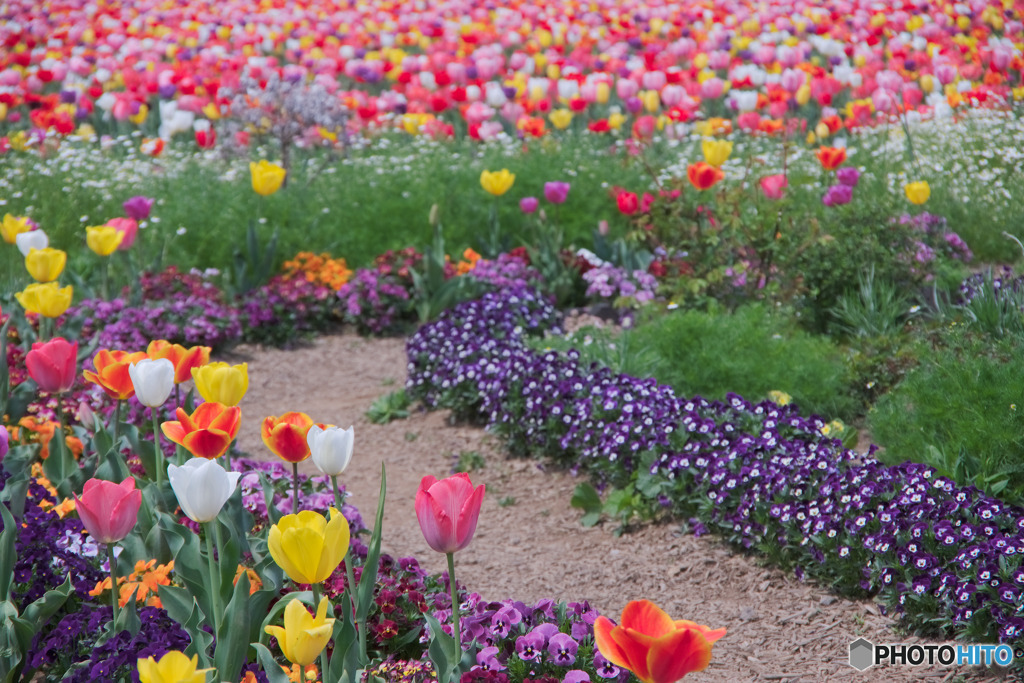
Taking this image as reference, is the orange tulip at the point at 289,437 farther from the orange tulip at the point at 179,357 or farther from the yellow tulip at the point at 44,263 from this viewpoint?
the yellow tulip at the point at 44,263

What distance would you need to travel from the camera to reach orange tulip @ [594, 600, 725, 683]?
1.44 m

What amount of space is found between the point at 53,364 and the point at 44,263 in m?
1.01

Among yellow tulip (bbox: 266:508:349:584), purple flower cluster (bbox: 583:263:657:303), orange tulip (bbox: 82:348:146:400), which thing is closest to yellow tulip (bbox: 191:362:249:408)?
orange tulip (bbox: 82:348:146:400)

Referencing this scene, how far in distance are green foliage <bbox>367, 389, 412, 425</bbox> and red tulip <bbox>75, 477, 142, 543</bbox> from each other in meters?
3.33

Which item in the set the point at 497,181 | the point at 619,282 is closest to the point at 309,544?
the point at 497,181

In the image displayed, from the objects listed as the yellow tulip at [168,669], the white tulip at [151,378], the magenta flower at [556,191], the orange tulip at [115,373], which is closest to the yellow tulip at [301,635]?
the yellow tulip at [168,669]

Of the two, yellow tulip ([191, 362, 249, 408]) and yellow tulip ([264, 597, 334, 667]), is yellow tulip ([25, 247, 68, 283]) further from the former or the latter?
yellow tulip ([264, 597, 334, 667])

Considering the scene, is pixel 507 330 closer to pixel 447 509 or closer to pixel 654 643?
pixel 447 509

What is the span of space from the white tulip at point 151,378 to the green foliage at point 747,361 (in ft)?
9.38

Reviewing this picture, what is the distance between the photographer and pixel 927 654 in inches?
116

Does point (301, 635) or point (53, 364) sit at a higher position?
point (301, 635)

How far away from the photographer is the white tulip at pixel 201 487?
1.89m

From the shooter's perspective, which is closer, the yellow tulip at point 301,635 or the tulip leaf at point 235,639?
the yellow tulip at point 301,635

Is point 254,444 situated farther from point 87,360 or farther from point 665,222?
point 665,222
